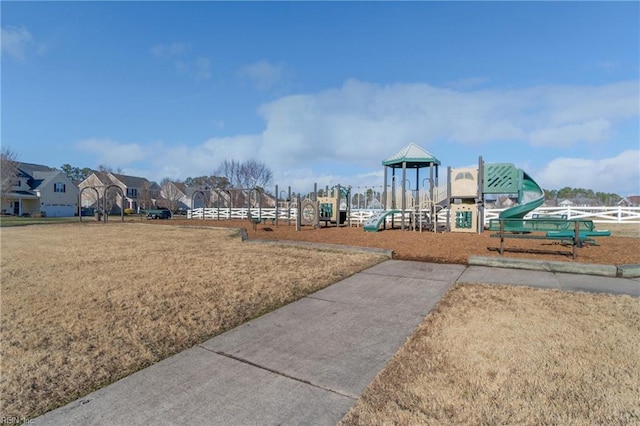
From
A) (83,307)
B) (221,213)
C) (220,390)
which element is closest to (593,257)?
(220,390)

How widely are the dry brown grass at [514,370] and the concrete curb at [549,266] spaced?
2.37 m

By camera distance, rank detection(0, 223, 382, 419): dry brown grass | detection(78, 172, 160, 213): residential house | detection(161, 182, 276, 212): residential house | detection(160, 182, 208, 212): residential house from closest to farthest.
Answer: detection(0, 223, 382, 419): dry brown grass, detection(161, 182, 276, 212): residential house, detection(78, 172, 160, 213): residential house, detection(160, 182, 208, 212): residential house

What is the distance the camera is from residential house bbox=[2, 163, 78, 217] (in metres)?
Result: 45.9

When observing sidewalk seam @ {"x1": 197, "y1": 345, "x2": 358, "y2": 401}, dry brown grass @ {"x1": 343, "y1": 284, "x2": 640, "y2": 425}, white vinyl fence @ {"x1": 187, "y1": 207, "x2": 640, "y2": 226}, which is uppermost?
white vinyl fence @ {"x1": 187, "y1": 207, "x2": 640, "y2": 226}

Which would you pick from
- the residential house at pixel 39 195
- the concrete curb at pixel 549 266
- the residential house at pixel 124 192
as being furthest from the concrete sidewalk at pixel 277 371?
the residential house at pixel 124 192

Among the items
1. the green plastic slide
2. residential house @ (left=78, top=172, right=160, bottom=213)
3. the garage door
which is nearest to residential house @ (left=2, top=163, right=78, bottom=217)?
the garage door

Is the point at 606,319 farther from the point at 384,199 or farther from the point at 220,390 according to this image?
the point at 384,199

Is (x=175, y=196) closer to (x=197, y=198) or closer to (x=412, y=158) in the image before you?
(x=197, y=198)

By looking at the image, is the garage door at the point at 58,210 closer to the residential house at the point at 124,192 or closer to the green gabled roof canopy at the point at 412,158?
the residential house at the point at 124,192

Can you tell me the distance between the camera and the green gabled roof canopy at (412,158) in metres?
17.2

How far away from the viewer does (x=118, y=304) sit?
4.78 metres

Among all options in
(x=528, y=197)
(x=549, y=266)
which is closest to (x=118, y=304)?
(x=549, y=266)

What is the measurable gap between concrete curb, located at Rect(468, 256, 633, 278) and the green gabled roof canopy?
1032 centimetres

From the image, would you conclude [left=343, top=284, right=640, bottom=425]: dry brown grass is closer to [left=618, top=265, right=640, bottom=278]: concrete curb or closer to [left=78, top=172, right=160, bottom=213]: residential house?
[left=618, top=265, right=640, bottom=278]: concrete curb
